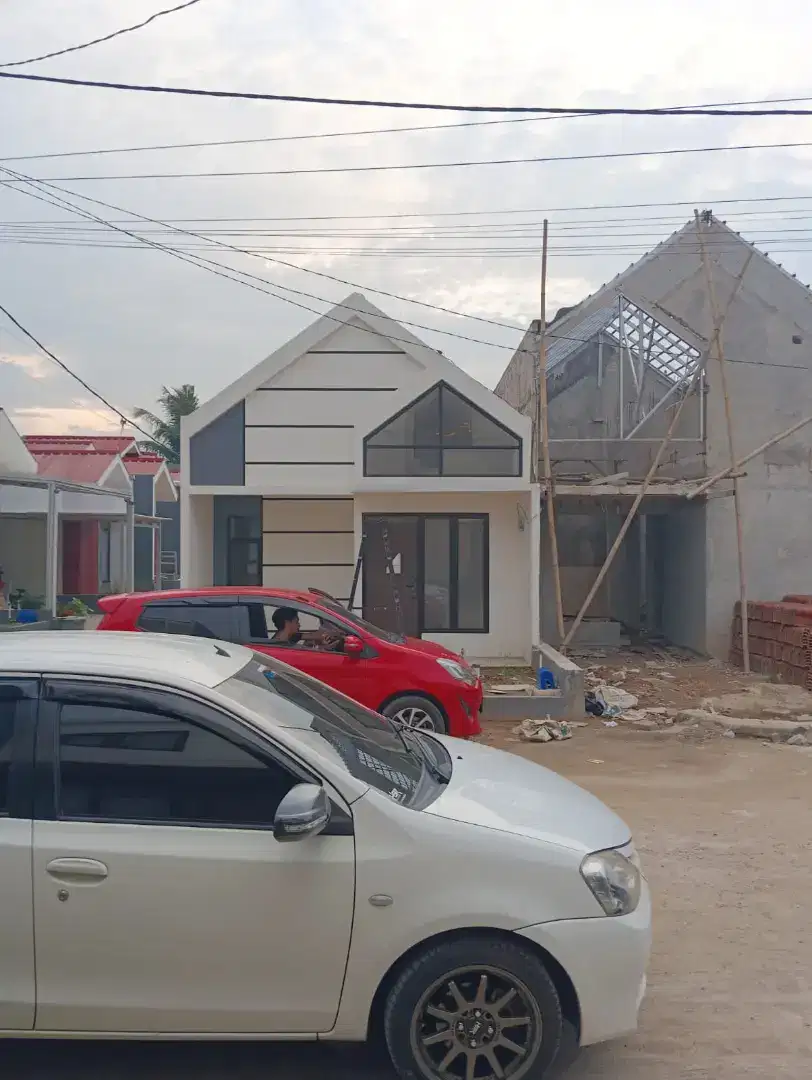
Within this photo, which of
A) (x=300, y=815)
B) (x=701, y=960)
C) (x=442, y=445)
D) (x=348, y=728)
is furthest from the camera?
(x=442, y=445)

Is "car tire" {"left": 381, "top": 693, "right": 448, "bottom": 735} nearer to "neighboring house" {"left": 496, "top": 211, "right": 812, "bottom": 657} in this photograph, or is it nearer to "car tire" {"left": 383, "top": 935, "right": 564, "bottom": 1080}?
"car tire" {"left": 383, "top": 935, "right": 564, "bottom": 1080}

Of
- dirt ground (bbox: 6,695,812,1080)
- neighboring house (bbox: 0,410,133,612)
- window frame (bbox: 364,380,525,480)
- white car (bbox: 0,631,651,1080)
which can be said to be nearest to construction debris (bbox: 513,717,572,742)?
dirt ground (bbox: 6,695,812,1080)

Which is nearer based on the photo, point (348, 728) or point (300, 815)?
point (300, 815)

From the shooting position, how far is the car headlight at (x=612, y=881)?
3553 mm

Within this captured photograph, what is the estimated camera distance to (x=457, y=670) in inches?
380

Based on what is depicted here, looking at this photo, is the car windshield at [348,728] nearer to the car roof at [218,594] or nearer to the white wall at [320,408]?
the car roof at [218,594]

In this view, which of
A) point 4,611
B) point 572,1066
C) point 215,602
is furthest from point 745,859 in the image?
point 4,611

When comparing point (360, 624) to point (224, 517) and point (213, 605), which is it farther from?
point (224, 517)

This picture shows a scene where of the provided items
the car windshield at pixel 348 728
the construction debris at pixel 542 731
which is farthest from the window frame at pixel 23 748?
the construction debris at pixel 542 731

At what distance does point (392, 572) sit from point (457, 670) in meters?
5.54

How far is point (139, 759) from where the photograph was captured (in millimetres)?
3580

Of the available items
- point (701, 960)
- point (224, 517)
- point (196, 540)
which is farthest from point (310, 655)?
point (224, 517)

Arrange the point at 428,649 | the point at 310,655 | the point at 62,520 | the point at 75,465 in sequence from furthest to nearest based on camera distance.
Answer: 1. the point at 62,520
2. the point at 75,465
3. the point at 428,649
4. the point at 310,655

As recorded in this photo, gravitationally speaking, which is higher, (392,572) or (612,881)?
Result: (392,572)
